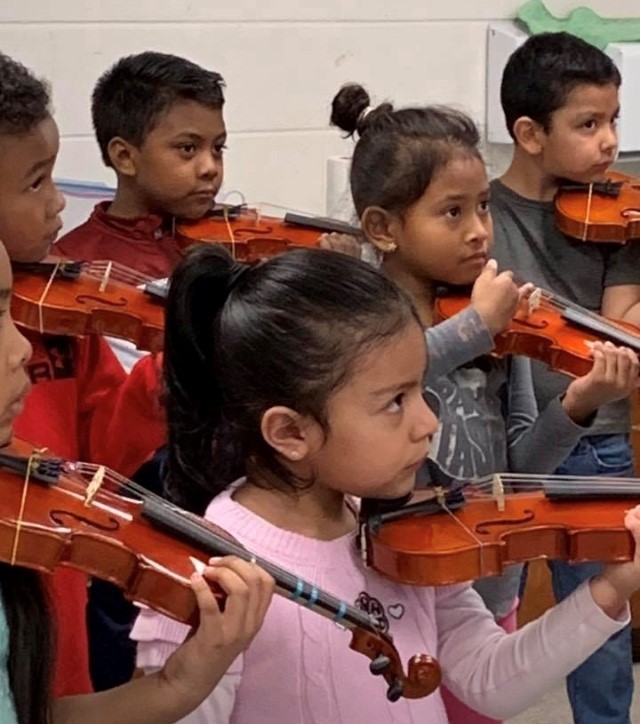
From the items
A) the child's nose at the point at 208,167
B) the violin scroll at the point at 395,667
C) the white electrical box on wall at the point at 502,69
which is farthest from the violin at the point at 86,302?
the white electrical box on wall at the point at 502,69

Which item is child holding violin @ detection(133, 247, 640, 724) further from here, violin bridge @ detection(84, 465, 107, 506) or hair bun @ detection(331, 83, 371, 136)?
hair bun @ detection(331, 83, 371, 136)

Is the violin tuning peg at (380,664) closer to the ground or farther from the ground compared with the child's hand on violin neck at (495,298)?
closer to the ground

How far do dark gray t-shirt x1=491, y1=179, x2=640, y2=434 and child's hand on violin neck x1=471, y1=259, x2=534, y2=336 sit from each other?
0.32 metres

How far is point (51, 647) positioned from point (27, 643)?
0.02 m

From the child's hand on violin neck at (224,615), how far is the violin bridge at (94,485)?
0.11 metres

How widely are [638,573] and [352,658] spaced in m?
0.24

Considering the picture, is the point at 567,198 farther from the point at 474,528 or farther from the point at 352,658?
the point at 352,658

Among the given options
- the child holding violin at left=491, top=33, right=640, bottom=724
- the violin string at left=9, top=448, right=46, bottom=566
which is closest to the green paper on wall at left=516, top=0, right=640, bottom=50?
the child holding violin at left=491, top=33, right=640, bottom=724

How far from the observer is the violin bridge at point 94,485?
96 centimetres

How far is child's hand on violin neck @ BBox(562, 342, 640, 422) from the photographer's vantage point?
139 cm

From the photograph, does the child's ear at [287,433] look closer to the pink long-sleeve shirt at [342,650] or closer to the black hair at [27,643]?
the pink long-sleeve shirt at [342,650]

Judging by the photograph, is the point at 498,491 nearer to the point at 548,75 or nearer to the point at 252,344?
the point at 252,344

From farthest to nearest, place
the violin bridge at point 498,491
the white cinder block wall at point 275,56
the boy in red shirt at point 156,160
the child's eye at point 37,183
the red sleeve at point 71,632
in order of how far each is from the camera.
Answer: the white cinder block wall at point 275,56 → the boy in red shirt at point 156,160 → the child's eye at point 37,183 → the red sleeve at point 71,632 → the violin bridge at point 498,491

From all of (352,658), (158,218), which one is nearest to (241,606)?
(352,658)
